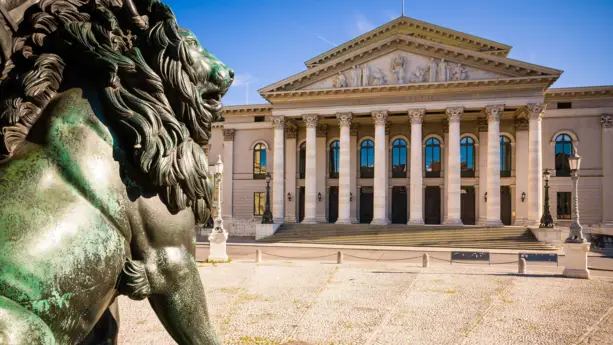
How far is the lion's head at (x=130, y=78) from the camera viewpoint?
1754 millimetres

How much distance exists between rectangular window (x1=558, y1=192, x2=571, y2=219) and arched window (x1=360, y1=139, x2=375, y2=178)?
Result: 55.5ft

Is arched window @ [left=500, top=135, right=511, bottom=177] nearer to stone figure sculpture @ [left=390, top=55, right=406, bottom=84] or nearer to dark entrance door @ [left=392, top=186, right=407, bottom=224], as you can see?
dark entrance door @ [left=392, top=186, right=407, bottom=224]

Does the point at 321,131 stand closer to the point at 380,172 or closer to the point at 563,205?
the point at 380,172

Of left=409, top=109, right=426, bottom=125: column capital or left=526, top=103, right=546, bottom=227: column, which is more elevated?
left=409, top=109, right=426, bottom=125: column capital

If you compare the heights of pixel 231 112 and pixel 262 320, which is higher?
pixel 231 112

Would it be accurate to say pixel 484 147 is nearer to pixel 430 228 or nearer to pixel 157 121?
pixel 430 228

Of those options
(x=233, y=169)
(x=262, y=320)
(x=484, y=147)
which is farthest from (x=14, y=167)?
(x=233, y=169)

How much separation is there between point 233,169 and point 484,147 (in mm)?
24981

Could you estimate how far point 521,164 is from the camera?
3725 cm

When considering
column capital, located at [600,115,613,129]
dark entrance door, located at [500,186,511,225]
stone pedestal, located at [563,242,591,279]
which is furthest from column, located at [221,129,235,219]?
stone pedestal, located at [563,242,591,279]

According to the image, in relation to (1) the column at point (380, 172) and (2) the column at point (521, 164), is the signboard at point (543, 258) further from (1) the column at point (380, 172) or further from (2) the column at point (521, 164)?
(2) the column at point (521, 164)

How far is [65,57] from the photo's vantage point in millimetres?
1837

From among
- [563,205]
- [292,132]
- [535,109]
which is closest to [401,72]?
[535,109]

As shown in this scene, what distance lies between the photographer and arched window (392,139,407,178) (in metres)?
41.1
